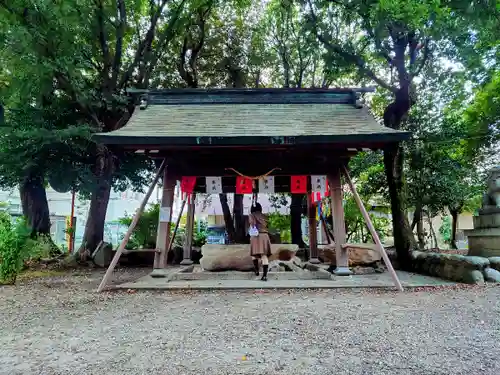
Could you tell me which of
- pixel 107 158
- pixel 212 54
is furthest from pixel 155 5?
pixel 107 158

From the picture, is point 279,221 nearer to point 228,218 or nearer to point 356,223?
point 228,218

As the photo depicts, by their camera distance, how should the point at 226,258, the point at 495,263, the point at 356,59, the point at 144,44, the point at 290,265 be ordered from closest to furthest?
the point at 495,263, the point at 226,258, the point at 290,265, the point at 356,59, the point at 144,44

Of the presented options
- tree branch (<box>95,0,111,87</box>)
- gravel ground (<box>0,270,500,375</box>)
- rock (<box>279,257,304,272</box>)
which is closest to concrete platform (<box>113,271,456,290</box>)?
gravel ground (<box>0,270,500,375</box>)

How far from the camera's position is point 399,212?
33.2 ft

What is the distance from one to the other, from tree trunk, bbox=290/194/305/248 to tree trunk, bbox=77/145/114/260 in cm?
738

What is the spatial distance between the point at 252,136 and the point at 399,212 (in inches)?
224

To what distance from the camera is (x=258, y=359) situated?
3170mm

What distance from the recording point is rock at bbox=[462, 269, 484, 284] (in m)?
7.19

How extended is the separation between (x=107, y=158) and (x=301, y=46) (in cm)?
884

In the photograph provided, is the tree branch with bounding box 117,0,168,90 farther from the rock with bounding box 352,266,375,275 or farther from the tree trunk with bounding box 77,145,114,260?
the rock with bounding box 352,266,375,275

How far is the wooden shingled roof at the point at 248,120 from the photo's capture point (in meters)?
6.90

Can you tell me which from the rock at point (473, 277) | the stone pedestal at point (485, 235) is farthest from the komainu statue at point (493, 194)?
the rock at point (473, 277)

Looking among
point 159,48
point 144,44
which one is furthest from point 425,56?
point 144,44

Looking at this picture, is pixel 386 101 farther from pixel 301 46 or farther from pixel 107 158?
pixel 107 158
